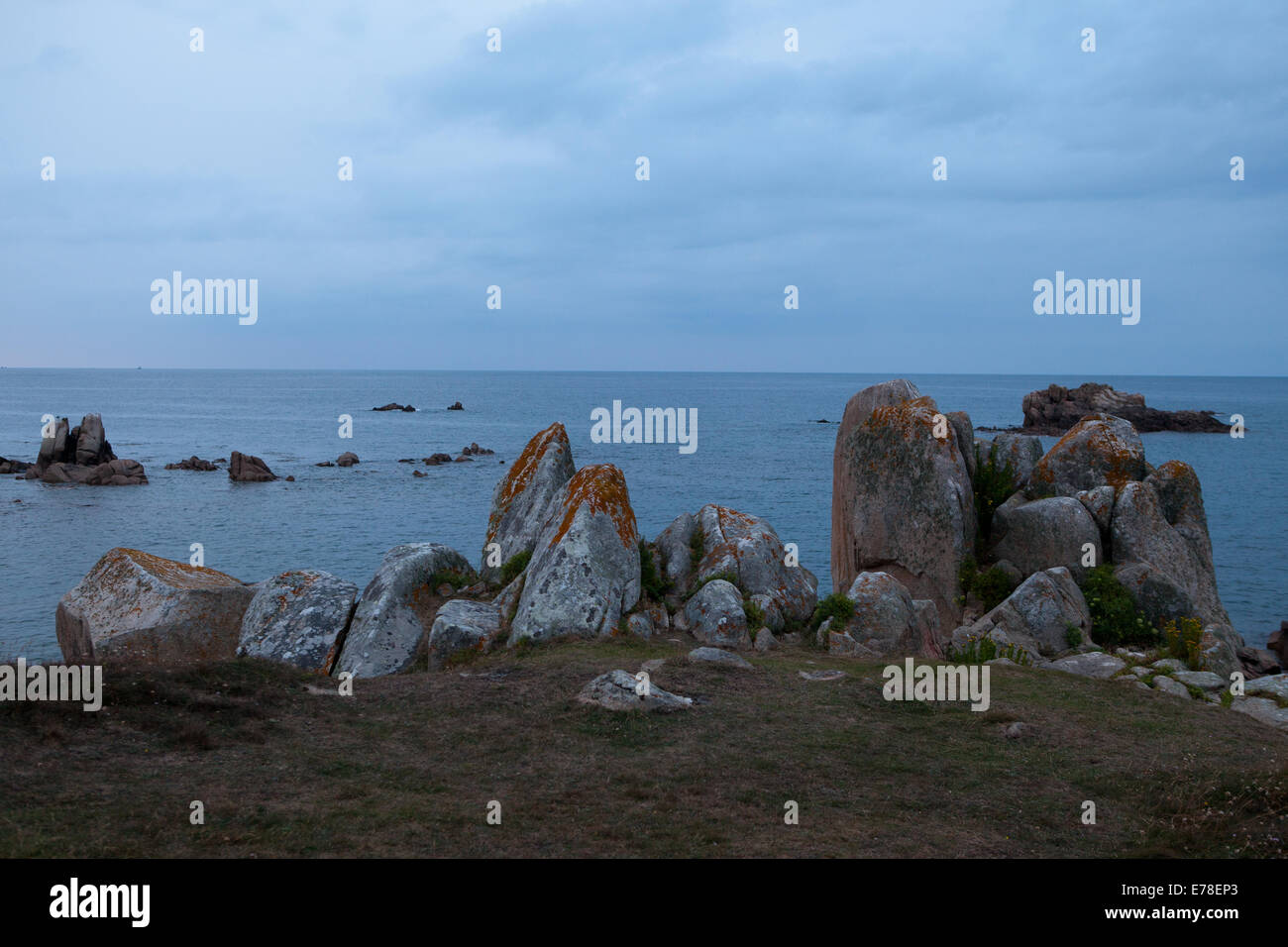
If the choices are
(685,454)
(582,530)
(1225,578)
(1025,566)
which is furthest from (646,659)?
(685,454)

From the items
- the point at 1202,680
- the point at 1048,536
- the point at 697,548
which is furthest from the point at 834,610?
the point at 1048,536

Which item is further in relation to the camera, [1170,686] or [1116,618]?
[1116,618]

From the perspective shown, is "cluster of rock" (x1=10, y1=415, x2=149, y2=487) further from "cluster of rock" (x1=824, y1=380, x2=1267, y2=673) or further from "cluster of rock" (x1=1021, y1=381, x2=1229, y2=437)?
"cluster of rock" (x1=1021, y1=381, x2=1229, y2=437)

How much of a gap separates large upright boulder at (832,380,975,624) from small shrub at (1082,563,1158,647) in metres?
2.61

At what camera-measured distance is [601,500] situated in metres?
16.3

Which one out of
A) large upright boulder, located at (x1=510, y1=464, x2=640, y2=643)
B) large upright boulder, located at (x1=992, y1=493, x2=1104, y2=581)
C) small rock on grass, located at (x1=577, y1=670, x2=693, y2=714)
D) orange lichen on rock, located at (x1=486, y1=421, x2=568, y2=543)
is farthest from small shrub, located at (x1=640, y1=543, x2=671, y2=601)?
large upright boulder, located at (x1=992, y1=493, x2=1104, y2=581)

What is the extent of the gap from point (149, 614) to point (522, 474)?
7891mm

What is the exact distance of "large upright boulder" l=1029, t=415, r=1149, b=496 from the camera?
70.8 ft

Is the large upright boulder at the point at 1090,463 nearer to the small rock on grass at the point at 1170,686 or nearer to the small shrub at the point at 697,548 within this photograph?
the small rock on grass at the point at 1170,686

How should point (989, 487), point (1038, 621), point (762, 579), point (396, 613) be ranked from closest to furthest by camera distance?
point (396, 613) < point (762, 579) < point (1038, 621) < point (989, 487)

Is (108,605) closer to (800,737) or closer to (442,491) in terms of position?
(800,737)

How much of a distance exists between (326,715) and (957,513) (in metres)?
13.8

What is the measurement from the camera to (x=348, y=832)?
24.3 ft

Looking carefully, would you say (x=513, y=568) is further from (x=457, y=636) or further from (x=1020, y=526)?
(x=1020, y=526)
